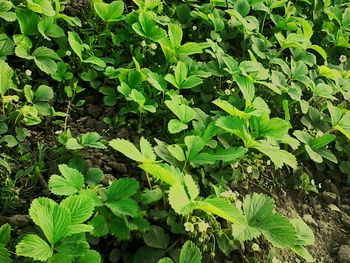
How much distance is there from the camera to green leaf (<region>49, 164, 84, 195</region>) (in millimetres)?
1674

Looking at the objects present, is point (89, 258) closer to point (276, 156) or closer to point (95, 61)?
point (276, 156)

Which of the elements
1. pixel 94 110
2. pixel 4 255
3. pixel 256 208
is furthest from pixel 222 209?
pixel 94 110

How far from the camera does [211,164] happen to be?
6.80 ft

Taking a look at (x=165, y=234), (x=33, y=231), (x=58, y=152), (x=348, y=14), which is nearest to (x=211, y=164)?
(x=165, y=234)

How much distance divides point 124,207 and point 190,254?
0.27 m

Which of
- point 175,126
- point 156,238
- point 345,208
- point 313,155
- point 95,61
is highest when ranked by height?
point 95,61

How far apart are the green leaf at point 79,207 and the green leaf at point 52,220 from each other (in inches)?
1.7

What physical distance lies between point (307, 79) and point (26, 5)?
146cm

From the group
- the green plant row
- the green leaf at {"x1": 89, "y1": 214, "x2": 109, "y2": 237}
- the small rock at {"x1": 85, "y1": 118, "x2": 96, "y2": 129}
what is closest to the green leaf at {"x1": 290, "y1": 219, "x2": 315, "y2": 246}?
the green plant row

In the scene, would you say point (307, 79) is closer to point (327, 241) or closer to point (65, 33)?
point (327, 241)

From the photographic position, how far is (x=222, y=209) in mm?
1676

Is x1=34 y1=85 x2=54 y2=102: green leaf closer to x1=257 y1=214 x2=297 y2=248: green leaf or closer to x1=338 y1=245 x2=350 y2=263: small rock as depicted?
x1=257 y1=214 x2=297 y2=248: green leaf

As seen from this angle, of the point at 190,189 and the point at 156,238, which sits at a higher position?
the point at 190,189

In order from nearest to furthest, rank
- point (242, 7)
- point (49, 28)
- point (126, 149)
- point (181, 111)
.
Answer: point (126, 149)
point (181, 111)
point (49, 28)
point (242, 7)
